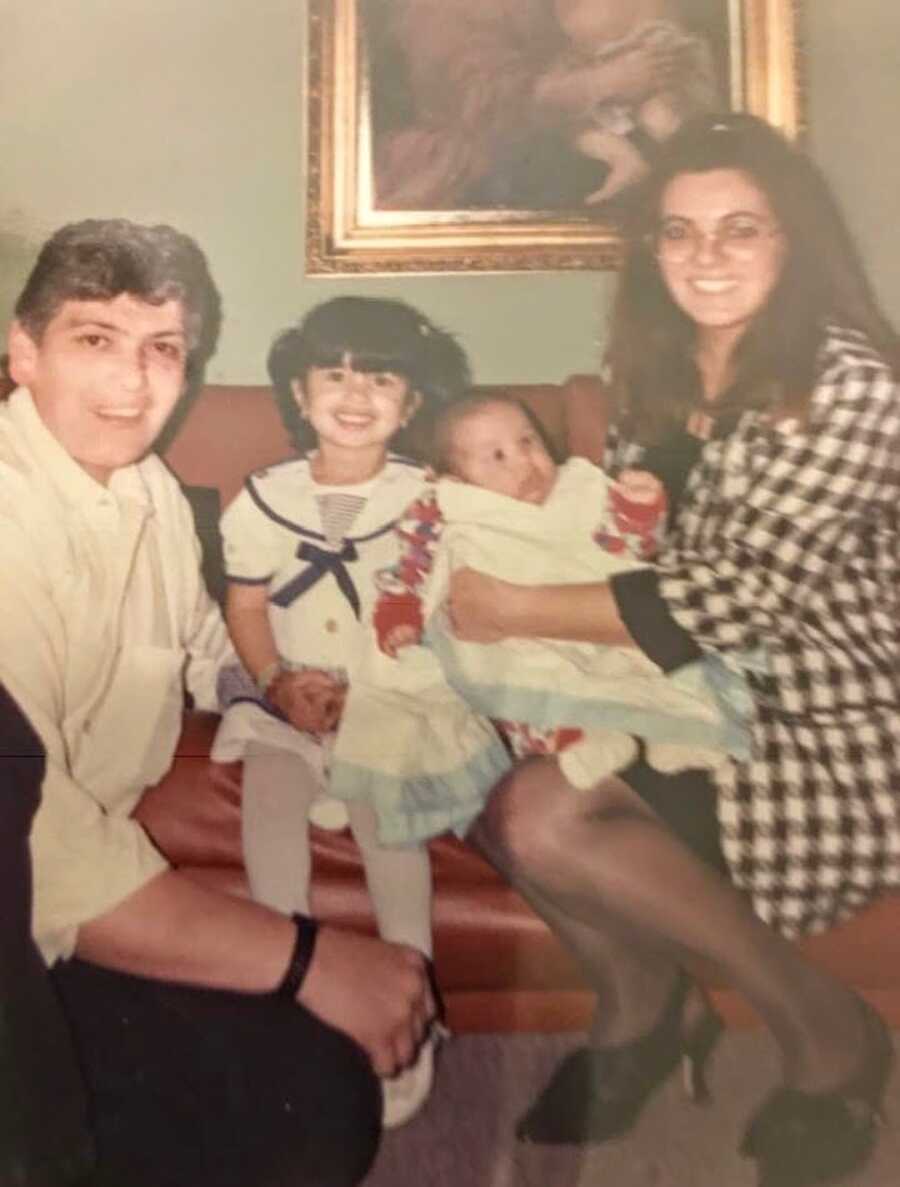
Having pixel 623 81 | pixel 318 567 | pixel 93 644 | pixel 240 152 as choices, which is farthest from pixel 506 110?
pixel 93 644

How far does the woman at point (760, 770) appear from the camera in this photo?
798mm

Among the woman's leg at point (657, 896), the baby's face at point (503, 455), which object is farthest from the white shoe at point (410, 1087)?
the baby's face at point (503, 455)

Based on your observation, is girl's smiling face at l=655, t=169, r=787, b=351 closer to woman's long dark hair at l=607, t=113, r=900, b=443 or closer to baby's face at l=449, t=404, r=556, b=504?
woman's long dark hair at l=607, t=113, r=900, b=443

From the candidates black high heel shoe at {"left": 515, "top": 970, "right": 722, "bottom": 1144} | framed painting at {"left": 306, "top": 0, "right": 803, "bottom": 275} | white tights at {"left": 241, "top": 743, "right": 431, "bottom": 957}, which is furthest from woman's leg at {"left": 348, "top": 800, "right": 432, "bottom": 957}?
framed painting at {"left": 306, "top": 0, "right": 803, "bottom": 275}

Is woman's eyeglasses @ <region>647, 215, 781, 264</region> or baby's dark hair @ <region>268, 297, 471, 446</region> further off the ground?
woman's eyeglasses @ <region>647, 215, 781, 264</region>

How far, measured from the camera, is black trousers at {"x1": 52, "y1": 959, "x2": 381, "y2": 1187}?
78cm

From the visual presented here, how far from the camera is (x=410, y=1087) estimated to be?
0.80m

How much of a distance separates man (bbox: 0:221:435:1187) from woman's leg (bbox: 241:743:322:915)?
19 millimetres

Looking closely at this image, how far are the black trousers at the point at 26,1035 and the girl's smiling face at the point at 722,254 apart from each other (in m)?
0.51

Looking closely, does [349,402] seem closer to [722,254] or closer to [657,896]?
[722,254]

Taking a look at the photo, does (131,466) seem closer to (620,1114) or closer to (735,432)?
(735,432)

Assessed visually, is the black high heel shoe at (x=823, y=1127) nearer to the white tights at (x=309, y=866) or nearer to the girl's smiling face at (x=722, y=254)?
the white tights at (x=309, y=866)

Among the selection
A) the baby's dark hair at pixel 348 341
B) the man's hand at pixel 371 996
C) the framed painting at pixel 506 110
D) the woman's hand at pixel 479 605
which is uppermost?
the framed painting at pixel 506 110

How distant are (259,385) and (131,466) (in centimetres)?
10
